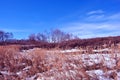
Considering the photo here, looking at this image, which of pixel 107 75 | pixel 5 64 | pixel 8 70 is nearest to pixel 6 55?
pixel 5 64

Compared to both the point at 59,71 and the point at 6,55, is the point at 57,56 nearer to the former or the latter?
the point at 59,71

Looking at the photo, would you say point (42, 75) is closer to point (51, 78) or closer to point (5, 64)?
point (51, 78)

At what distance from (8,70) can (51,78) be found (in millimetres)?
2837

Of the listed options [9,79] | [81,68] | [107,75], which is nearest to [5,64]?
[9,79]

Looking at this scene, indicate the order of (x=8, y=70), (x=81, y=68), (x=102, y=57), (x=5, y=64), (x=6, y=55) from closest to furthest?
(x=81, y=68) < (x=102, y=57) < (x=8, y=70) < (x=5, y=64) < (x=6, y=55)

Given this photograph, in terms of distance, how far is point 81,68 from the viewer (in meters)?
7.37

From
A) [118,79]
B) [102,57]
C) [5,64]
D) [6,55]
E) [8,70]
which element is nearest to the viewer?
[118,79]

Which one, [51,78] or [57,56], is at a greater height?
[57,56]

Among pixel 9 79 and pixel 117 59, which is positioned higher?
pixel 117 59

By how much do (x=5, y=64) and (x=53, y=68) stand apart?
322 cm

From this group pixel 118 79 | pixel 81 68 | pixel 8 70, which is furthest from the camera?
pixel 8 70

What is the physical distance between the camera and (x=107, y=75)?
6898 millimetres

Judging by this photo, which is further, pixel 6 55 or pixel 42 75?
pixel 6 55

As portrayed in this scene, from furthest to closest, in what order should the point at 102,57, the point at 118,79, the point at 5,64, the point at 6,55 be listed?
the point at 6,55 → the point at 5,64 → the point at 102,57 → the point at 118,79
